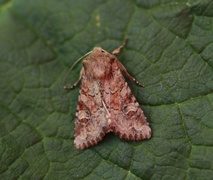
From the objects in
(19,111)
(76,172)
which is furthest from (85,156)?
(19,111)

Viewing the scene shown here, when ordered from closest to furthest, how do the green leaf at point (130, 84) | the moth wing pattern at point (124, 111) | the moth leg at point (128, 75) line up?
the green leaf at point (130, 84) < the moth wing pattern at point (124, 111) < the moth leg at point (128, 75)

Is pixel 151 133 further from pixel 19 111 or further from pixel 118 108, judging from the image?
Answer: pixel 19 111

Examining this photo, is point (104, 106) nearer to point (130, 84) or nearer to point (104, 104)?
point (104, 104)

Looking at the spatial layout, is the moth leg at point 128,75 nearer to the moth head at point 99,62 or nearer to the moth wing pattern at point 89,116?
the moth head at point 99,62

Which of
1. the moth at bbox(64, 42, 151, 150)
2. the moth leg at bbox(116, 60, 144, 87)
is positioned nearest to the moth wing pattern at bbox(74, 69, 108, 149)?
the moth at bbox(64, 42, 151, 150)

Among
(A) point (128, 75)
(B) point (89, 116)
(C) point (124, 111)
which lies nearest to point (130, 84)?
(A) point (128, 75)

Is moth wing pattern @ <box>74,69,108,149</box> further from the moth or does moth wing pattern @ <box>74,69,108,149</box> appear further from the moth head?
the moth head

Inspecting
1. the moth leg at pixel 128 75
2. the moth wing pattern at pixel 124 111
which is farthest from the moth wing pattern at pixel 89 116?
the moth leg at pixel 128 75
